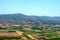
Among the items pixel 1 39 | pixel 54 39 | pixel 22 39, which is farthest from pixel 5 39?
pixel 54 39

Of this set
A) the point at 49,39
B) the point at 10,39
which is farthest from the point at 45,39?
the point at 10,39

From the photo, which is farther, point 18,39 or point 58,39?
point 58,39

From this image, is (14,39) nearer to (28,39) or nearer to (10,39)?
(10,39)

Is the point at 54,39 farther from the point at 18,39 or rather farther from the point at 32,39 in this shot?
the point at 18,39

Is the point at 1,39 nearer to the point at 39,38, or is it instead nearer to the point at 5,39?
the point at 5,39

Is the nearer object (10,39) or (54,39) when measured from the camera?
(10,39)

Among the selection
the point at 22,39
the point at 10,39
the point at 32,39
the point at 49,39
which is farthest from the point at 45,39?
the point at 10,39

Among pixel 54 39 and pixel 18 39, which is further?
pixel 54 39
